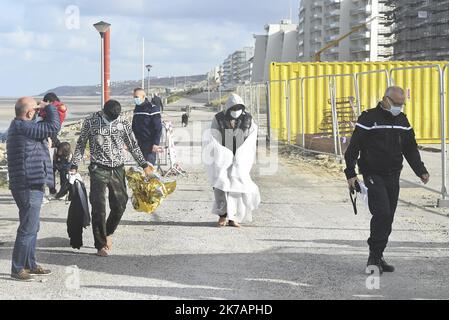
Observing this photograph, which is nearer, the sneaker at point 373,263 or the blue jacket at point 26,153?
the blue jacket at point 26,153

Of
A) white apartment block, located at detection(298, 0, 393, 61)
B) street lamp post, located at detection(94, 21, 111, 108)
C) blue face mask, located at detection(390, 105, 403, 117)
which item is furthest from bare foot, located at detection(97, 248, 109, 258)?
white apartment block, located at detection(298, 0, 393, 61)

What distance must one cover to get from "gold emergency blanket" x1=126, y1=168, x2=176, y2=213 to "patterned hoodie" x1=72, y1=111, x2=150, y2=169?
78cm

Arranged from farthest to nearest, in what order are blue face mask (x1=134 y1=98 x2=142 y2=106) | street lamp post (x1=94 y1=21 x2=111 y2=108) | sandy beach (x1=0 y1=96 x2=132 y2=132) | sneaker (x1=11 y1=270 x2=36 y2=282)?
sandy beach (x1=0 y1=96 x2=132 y2=132) < street lamp post (x1=94 y1=21 x2=111 y2=108) < blue face mask (x1=134 y1=98 x2=142 y2=106) < sneaker (x1=11 y1=270 x2=36 y2=282)

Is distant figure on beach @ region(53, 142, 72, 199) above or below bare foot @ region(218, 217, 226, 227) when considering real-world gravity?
above

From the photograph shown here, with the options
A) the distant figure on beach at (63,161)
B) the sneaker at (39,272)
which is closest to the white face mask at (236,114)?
the sneaker at (39,272)

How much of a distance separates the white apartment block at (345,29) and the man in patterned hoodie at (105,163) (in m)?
122

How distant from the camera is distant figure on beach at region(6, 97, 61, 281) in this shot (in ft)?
22.8

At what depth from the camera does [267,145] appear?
2531 cm

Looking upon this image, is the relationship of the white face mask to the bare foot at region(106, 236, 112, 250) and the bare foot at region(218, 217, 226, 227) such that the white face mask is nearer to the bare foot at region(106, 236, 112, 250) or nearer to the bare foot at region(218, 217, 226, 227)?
the bare foot at region(218, 217, 226, 227)

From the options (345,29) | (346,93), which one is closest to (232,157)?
(346,93)

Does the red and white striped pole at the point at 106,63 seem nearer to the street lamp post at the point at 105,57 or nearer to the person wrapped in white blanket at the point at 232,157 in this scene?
the street lamp post at the point at 105,57

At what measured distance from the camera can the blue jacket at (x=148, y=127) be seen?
12.0 meters

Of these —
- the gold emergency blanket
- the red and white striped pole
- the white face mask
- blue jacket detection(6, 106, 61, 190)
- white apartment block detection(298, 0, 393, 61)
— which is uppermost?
white apartment block detection(298, 0, 393, 61)

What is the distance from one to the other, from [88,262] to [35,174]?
128 centimetres
